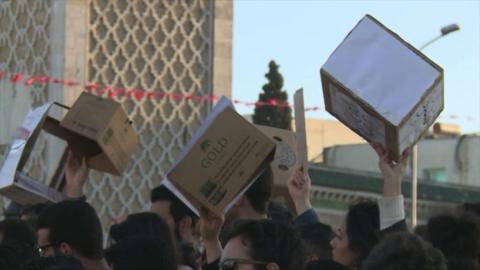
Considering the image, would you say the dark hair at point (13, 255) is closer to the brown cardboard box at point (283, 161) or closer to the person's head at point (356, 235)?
the person's head at point (356, 235)

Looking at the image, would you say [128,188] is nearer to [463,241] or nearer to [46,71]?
[46,71]

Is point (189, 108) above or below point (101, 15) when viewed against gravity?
below

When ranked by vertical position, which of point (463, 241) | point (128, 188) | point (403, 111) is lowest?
point (128, 188)

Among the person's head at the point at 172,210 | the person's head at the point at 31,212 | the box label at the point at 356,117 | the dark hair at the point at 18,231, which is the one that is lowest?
the person's head at the point at 31,212

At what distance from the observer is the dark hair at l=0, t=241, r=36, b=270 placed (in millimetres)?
6941

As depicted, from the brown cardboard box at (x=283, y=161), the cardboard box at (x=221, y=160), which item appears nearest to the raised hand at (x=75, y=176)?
the brown cardboard box at (x=283, y=161)

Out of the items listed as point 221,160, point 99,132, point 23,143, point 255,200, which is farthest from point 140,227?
point 23,143

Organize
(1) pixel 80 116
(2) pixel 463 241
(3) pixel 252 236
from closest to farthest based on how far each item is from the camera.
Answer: (3) pixel 252 236 → (2) pixel 463 241 → (1) pixel 80 116

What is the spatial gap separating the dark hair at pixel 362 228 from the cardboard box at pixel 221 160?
0.80 metres

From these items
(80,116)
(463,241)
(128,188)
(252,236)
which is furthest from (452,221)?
(128,188)

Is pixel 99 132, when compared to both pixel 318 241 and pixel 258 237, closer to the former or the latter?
pixel 318 241

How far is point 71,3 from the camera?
2080cm

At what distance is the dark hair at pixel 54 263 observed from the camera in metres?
5.41

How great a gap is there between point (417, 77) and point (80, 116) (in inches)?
119
